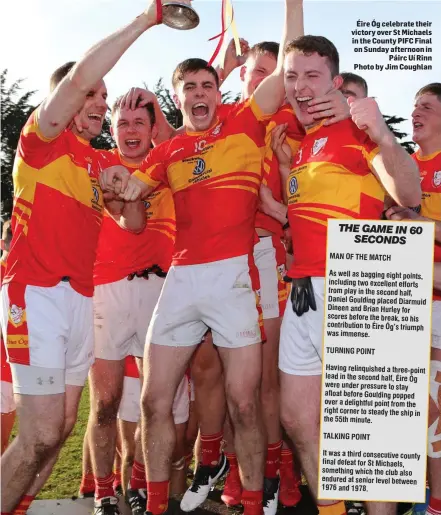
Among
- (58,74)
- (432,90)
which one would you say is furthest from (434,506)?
(58,74)

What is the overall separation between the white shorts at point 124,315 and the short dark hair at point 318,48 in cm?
192

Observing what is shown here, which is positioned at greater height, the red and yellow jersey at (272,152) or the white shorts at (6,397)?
the red and yellow jersey at (272,152)

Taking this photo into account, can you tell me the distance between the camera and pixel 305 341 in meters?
3.45

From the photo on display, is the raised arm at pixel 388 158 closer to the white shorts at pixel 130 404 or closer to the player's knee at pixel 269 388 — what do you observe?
the player's knee at pixel 269 388

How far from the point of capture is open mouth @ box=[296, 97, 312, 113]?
351cm

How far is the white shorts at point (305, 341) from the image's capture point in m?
3.39

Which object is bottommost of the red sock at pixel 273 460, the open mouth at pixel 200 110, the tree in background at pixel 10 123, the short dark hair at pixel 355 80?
the red sock at pixel 273 460

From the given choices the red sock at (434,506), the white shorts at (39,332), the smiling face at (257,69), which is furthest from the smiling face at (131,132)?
the red sock at (434,506)

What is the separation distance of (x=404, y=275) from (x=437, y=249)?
155 centimetres

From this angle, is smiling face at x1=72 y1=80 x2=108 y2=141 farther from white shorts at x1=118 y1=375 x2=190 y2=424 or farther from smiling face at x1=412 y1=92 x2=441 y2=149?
smiling face at x1=412 y1=92 x2=441 y2=149

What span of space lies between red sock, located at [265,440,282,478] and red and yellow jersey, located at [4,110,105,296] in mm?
1622

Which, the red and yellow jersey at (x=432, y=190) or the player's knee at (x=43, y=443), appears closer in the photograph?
the player's knee at (x=43, y=443)

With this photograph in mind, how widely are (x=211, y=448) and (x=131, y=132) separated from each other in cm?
234

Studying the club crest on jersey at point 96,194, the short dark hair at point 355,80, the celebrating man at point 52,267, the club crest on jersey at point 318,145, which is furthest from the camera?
the short dark hair at point 355,80
